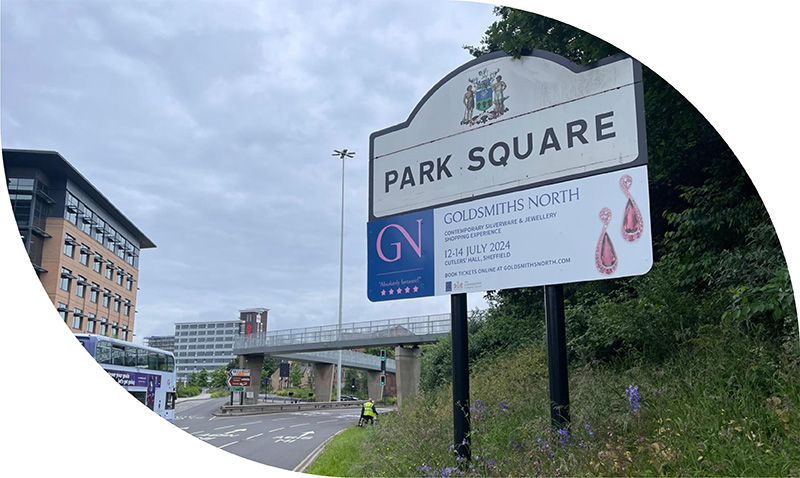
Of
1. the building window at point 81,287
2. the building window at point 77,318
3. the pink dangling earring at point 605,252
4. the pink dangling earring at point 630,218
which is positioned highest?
the building window at point 81,287

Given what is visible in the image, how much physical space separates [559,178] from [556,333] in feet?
5.27

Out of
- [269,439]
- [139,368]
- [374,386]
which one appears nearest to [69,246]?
[374,386]

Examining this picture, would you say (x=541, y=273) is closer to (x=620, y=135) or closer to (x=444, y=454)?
(x=620, y=135)

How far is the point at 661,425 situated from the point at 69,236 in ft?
230

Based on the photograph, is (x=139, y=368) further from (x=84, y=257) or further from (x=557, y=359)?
(x=84, y=257)

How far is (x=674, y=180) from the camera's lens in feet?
33.8

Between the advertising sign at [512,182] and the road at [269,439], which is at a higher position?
the advertising sign at [512,182]

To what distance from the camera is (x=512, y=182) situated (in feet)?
22.5

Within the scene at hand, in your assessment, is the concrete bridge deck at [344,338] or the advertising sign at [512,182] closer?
the advertising sign at [512,182]

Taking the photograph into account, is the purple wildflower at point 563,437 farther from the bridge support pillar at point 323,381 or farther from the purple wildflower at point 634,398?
the bridge support pillar at point 323,381

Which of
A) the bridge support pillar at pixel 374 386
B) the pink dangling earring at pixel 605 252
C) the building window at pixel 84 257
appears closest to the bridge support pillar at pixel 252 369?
the bridge support pillar at pixel 374 386

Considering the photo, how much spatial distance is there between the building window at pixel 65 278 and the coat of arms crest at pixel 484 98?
65.3 metres

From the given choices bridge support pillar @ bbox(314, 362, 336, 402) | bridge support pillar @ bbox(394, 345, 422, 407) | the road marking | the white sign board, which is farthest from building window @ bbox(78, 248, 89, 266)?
the white sign board

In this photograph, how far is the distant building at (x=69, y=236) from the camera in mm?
61531
